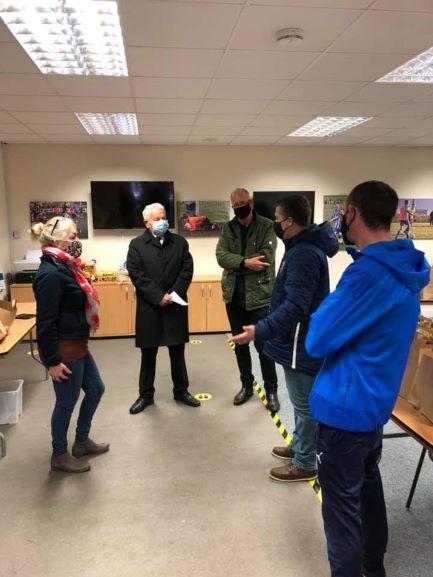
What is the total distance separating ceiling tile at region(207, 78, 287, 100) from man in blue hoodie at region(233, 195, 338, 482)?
1.66 m

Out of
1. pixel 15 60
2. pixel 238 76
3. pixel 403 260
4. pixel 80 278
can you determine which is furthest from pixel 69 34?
pixel 403 260

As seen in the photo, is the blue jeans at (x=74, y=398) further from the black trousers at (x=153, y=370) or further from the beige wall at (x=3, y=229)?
the beige wall at (x=3, y=229)

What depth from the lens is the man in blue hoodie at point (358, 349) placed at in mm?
1287

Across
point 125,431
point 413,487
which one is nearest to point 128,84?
point 125,431

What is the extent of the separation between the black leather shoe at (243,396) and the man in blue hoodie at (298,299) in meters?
1.13

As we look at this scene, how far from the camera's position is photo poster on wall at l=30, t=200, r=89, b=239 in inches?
226

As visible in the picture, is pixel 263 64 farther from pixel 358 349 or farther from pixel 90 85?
pixel 358 349

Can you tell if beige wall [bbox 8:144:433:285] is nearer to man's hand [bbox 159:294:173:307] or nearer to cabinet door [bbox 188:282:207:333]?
cabinet door [bbox 188:282:207:333]

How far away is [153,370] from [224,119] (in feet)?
9.27

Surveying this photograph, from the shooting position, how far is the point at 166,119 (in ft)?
14.6

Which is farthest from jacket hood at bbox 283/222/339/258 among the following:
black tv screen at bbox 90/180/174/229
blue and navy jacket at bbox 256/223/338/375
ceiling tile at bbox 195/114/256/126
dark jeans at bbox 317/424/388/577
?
black tv screen at bbox 90/180/174/229

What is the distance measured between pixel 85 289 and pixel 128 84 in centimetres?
201

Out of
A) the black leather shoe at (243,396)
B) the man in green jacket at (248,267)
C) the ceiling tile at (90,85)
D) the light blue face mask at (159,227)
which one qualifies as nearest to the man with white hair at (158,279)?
the light blue face mask at (159,227)

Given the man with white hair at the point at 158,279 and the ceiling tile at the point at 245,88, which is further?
the ceiling tile at the point at 245,88
